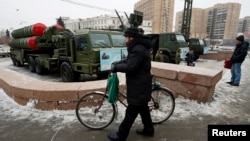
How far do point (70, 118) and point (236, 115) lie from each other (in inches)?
131

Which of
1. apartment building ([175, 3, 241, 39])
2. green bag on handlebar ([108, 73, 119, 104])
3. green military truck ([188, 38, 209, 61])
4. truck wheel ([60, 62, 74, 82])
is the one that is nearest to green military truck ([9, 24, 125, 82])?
truck wheel ([60, 62, 74, 82])

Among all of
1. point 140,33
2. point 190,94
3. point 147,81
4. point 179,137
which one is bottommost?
point 179,137

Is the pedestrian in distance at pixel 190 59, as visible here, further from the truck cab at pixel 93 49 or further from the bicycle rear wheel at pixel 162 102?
the bicycle rear wheel at pixel 162 102

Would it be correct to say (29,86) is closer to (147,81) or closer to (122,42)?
(147,81)

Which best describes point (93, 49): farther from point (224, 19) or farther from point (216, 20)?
point (216, 20)

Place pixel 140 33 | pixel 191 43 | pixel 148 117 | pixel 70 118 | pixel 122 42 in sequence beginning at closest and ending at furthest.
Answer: pixel 140 33 < pixel 148 117 < pixel 70 118 < pixel 122 42 < pixel 191 43

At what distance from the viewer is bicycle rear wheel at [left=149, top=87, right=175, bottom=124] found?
3.30m

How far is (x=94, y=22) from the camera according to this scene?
6462 cm

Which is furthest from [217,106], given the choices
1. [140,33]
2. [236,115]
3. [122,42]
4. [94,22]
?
[94,22]

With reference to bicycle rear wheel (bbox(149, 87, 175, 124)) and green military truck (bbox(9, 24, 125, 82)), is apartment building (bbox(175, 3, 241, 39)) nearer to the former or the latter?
green military truck (bbox(9, 24, 125, 82))

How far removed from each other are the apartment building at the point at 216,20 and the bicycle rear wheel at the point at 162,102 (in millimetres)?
55264

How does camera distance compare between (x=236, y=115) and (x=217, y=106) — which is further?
(x=217, y=106)

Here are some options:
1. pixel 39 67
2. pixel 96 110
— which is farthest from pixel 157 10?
pixel 96 110

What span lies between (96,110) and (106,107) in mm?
252
